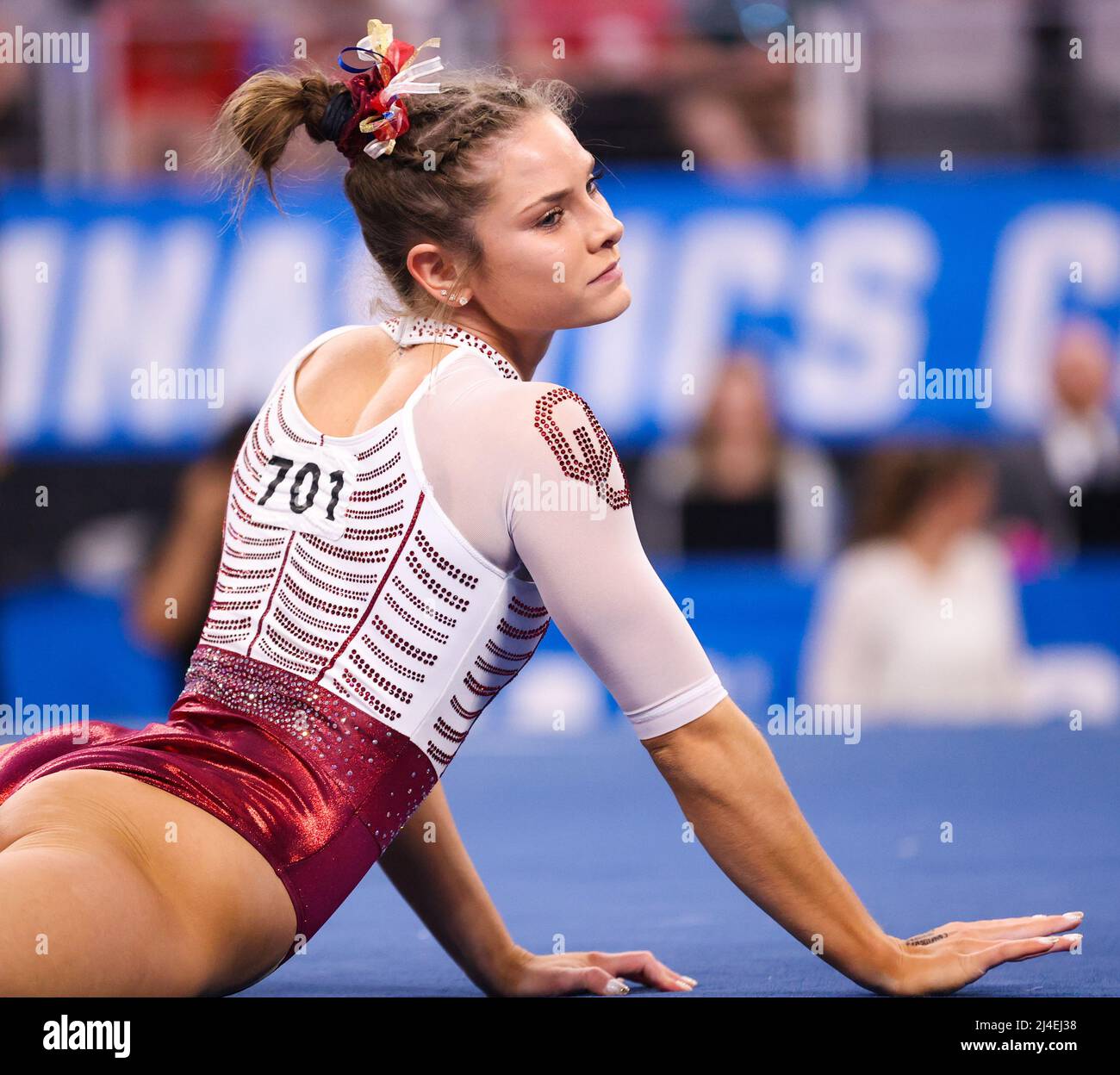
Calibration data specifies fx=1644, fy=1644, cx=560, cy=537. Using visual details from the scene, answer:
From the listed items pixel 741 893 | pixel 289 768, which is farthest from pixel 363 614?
pixel 741 893

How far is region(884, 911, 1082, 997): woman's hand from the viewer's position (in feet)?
6.13

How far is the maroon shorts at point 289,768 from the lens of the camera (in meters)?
1.79

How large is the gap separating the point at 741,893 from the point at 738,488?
2.87 metres

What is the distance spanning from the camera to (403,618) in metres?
1.86

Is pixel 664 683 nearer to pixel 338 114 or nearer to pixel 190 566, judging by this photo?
pixel 338 114

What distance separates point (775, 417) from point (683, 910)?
306cm

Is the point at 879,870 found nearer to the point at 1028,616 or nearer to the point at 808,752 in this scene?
the point at 808,752

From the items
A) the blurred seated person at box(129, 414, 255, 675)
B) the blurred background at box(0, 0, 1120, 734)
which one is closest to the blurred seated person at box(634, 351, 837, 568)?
the blurred background at box(0, 0, 1120, 734)

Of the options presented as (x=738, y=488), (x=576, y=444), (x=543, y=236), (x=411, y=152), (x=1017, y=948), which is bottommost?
(x=1017, y=948)

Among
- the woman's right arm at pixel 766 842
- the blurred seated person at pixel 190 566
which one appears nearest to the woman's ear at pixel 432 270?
the woman's right arm at pixel 766 842

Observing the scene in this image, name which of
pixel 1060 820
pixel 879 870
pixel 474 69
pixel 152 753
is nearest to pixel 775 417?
pixel 1060 820

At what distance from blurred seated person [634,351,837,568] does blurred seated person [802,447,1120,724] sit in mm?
462

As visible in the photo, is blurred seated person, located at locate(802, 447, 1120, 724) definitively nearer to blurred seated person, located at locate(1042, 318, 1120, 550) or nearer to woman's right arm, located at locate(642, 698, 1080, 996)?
blurred seated person, located at locate(1042, 318, 1120, 550)
